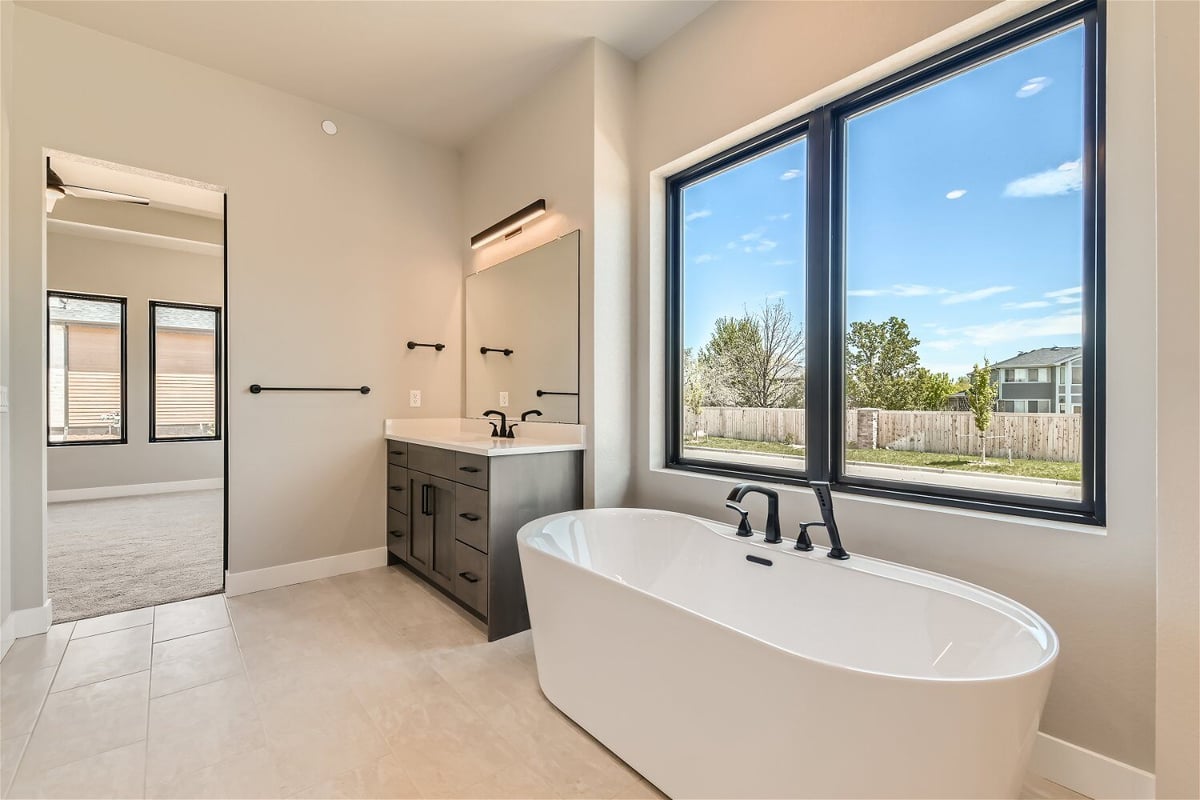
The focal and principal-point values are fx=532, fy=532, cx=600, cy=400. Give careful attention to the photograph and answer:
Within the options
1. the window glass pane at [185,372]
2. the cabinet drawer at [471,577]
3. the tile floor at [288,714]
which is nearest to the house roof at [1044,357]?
the tile floor at [288,714]

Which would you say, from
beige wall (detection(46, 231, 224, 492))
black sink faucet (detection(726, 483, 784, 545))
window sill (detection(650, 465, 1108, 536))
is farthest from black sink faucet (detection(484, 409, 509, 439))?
beige wall (detection(46, 231, 224, 492))

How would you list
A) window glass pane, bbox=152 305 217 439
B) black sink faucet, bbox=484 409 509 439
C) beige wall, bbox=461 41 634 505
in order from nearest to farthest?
1. beige wall, bbox=461 41 634 505
2. black sink faucet, bbox=484 409 509 439
3. window glass pane, bbox=152 305 217 439

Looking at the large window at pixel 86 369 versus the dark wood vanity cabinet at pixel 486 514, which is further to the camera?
the large window at pixel 86 369

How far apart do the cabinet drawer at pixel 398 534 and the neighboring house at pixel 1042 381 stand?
3.02 metres

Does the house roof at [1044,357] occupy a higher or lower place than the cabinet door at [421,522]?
higher

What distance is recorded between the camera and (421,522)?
3064 mm

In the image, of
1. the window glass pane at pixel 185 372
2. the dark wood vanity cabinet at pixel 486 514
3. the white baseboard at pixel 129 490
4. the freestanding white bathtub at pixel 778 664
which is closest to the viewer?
the freestanding white bathtub at pixel 778 664

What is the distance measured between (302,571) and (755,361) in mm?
2831

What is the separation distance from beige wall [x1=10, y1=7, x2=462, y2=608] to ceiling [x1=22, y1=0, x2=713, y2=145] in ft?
0.60

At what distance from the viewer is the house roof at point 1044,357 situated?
5.16ft

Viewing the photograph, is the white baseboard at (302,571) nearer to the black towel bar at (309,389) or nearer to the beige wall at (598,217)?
the black towel bar at (309,389)

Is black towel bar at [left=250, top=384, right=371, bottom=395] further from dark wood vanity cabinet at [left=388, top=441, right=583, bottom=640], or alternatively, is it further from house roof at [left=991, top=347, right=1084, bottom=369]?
house roof at [left=991, top=347, right=1084, bottom=369]

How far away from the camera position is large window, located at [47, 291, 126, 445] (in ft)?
17.2

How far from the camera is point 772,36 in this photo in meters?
2.20
